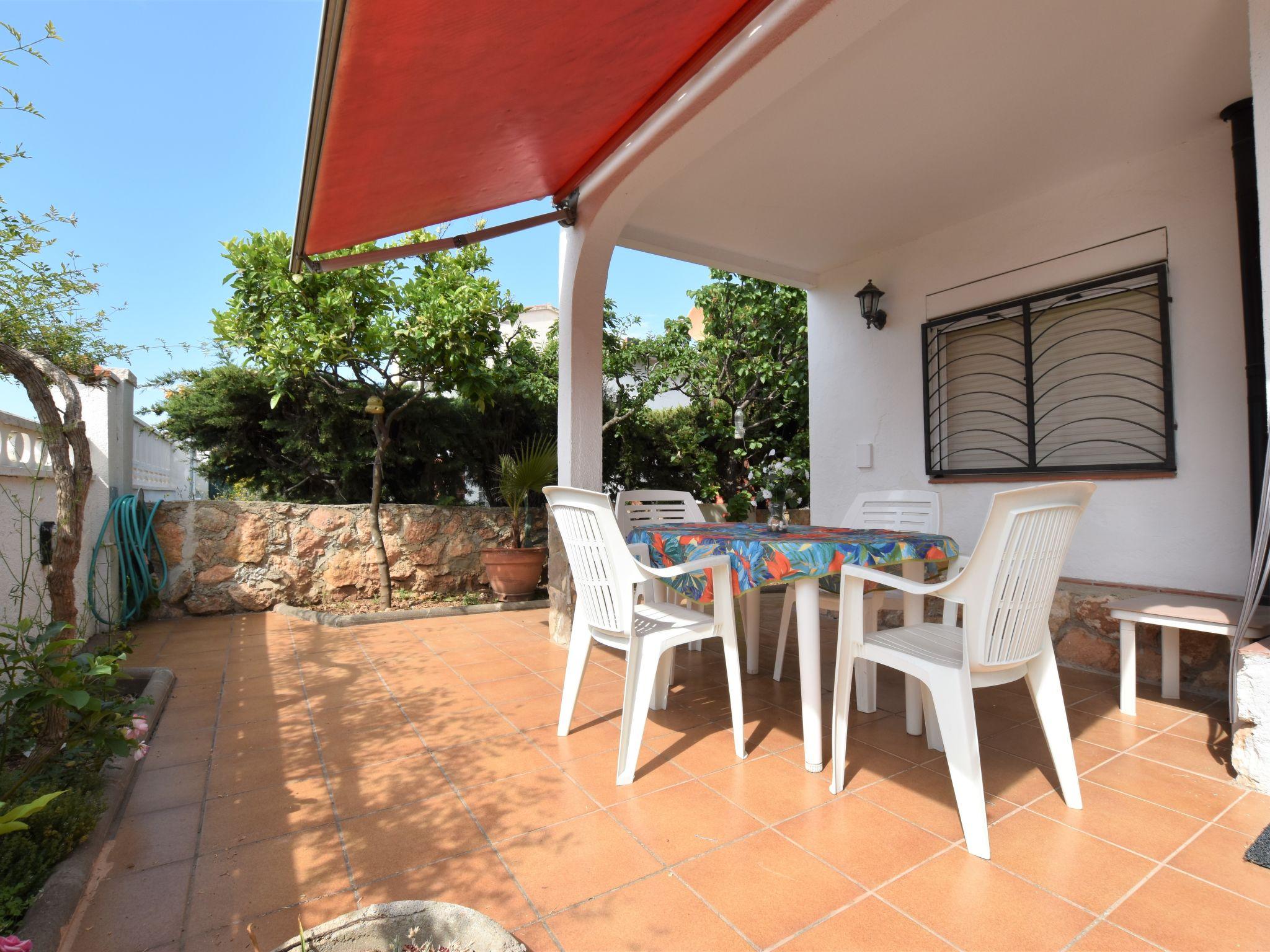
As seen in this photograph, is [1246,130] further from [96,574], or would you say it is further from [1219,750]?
[96,574]

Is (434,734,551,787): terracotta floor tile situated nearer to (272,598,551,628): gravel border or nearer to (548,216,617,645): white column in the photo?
(548,216,617,645): white column

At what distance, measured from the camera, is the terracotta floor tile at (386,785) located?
2260mm

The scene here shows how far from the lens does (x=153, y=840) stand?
2.04 meters

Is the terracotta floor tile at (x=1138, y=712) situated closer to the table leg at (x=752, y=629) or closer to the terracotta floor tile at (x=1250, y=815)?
the terracotta floor tile at (x=1250, y=815)

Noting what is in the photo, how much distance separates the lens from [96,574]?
16.0ft

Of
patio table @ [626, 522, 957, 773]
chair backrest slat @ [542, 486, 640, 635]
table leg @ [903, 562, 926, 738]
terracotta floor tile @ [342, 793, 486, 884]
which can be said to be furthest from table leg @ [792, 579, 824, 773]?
terracotta floor tile @ [342, 793, 486, 884]

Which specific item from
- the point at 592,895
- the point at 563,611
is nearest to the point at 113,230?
the point at 563,611

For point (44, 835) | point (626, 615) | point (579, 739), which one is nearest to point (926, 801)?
point (626, 615)

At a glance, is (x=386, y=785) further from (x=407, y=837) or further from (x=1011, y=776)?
(x=1011, y=776)

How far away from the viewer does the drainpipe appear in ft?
10.4

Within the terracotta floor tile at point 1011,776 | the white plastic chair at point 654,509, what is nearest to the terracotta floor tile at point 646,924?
the terracotta floor tile at point 1011,776

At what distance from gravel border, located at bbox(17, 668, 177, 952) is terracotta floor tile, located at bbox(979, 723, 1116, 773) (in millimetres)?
3098

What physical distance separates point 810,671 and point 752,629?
1.41 m

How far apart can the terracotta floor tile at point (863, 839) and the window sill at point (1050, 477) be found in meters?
2.32
